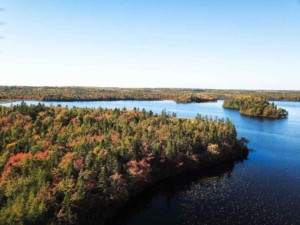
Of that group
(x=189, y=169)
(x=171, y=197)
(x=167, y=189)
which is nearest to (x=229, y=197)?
(x=171, y=197)

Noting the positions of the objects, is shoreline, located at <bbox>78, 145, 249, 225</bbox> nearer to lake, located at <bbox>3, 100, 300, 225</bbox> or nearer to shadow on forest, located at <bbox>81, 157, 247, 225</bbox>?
shadow on forest, located at <bbox>81, 157, 247, 225</bbox>

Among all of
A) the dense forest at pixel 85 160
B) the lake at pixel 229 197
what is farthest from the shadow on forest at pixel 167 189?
the dense forest at pixel 85 160

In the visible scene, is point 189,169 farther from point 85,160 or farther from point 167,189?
point 85,160

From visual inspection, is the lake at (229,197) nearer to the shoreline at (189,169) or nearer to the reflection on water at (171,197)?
the reflection on water at (171,197)

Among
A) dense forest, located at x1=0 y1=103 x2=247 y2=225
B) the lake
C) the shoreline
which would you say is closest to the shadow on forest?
the lake

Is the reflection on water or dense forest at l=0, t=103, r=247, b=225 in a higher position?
dense forest at l=0, t=103, r=247, b=225

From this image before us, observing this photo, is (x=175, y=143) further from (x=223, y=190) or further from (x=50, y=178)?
(x=50, y=178)

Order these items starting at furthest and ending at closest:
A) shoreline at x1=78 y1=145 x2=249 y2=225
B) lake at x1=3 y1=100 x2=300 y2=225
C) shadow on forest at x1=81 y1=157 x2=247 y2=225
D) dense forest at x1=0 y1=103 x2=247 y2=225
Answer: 1. shadow on forest at x1=81 y1=157 x2=247 y2=225
2. lake at x1=3 y1=100 x2=300 y2=225
3. shoreline at x1=78 y1=145 x2=249 y2=225
4. dense forest at x1=0 y1=103 x2=247 y2=225

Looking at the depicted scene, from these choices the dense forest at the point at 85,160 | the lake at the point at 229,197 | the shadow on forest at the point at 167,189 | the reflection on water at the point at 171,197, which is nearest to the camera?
the dense forest at the point at 85,160

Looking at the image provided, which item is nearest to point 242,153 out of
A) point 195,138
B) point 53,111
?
point 195,138
